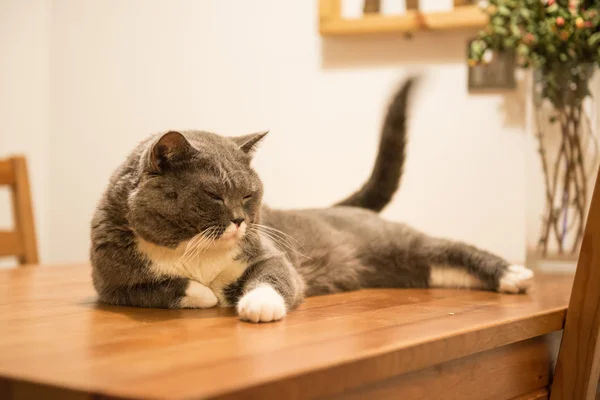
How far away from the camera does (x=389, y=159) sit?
181 cm

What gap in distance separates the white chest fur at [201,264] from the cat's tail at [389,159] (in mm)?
673

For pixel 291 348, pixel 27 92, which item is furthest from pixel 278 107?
pixel 291 348

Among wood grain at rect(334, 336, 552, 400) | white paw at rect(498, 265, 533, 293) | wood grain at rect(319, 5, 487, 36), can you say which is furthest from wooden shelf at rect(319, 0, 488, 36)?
wood grain at rect(334, 336, 552, 400)

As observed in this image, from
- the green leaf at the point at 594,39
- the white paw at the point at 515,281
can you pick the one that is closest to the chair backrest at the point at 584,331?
the white paw at the point at 515,281

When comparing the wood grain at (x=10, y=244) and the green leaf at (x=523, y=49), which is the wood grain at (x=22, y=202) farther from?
the green leaf at (x=523, y=49)

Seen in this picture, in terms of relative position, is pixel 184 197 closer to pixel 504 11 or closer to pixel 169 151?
pixel 169 151

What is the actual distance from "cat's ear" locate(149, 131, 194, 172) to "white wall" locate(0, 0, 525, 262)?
80 cm

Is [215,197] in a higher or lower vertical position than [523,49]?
lower

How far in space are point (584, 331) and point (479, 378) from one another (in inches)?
12.3

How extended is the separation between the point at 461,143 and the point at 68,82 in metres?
1.65

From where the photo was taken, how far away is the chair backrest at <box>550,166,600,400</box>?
1.19 metres

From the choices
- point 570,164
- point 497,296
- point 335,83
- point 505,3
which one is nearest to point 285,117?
point 335,83

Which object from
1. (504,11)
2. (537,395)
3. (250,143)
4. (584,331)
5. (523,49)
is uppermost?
(504,11)

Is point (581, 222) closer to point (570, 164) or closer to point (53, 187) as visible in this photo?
point (570, 164)
